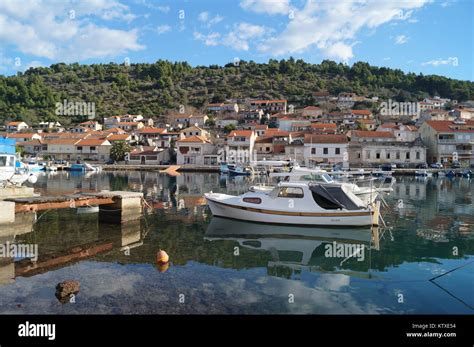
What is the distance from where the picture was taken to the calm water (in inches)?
343

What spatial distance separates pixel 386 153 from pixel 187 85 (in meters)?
100

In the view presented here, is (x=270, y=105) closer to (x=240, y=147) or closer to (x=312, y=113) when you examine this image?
(x=312, y=113)

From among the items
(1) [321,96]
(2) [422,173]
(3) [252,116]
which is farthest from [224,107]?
(2) [422,173]

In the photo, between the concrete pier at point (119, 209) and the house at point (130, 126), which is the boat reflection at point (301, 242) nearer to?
the concrete pier at point (119, 209)

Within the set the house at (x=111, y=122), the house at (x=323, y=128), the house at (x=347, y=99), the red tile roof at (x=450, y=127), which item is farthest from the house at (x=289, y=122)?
the house at (x=111, y=122)

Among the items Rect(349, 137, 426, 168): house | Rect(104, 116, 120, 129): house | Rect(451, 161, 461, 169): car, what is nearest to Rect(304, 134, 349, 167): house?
Rect(349, 137, 426, 168): house

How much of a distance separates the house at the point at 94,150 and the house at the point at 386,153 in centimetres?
5069

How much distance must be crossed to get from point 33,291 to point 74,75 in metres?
168

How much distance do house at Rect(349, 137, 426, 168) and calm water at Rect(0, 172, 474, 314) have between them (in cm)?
4903

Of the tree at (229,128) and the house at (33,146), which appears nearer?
the house at (33,146)

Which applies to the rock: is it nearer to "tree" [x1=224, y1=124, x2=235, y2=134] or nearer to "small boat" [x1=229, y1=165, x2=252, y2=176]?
"small boat" [x1=229, y1=165, x2=252, y2=176]

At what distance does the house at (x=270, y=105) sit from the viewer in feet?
360
